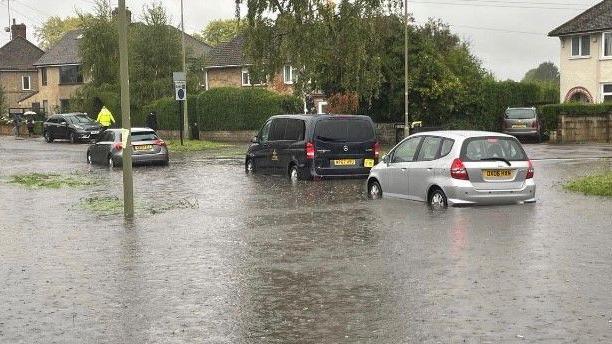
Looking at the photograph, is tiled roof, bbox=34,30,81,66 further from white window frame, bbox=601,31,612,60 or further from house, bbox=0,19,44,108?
white window frame, bbox=601,31,612,60

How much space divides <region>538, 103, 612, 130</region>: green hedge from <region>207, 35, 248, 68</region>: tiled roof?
32.6 metres

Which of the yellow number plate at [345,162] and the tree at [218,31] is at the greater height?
the tree at [218,31]

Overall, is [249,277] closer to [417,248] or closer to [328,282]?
[328,282]

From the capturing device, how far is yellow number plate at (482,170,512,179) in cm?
1678

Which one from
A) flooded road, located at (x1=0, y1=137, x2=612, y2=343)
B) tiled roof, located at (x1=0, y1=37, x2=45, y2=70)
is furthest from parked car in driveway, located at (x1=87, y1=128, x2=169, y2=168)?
tiled roof, located at (x1=0, y1=37, x2=45, y2=70)

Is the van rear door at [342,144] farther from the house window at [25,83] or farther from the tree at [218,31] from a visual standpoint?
the tree at [218,31]

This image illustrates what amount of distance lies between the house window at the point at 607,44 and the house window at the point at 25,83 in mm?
64054

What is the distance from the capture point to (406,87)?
42.8 m

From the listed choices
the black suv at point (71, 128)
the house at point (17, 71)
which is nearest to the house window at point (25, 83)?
the house at point (17, 71)

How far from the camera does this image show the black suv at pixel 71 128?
2141 inches

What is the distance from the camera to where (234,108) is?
5181cm

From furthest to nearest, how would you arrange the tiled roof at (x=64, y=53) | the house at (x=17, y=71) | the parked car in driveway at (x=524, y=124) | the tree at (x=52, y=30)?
the tree at (x=52, y=30) < the house at (x=17, y=71) < the tiled roof at (x=64, y=53) < the parked car in driveway at (x=524, y=124)

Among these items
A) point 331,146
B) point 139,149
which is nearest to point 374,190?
point 331,146

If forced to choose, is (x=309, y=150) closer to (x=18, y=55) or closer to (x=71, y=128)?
(x=71, y=128)
